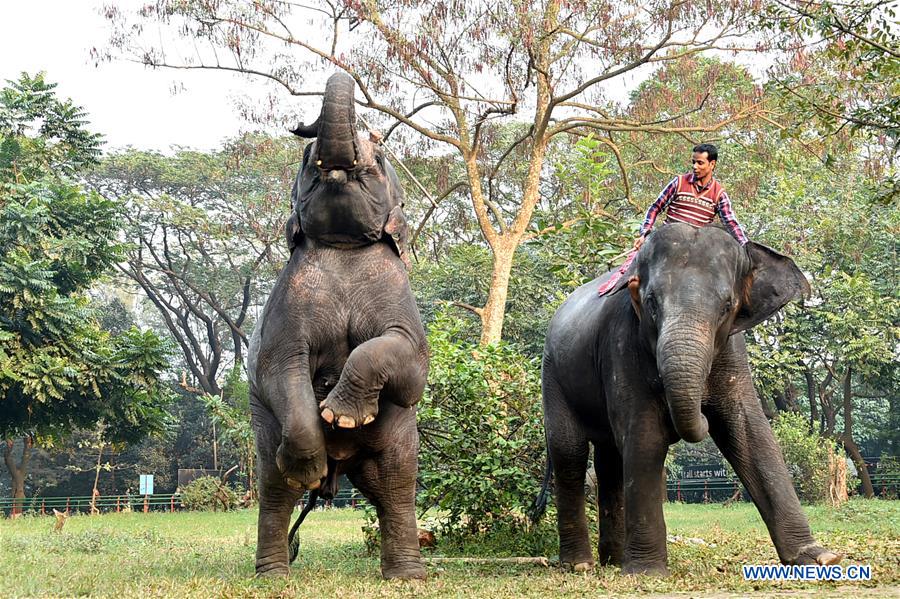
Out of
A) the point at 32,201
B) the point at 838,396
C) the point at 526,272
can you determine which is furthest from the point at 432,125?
the point at 838,396

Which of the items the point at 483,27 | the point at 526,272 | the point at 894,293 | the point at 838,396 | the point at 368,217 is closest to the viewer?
the point at 368,217

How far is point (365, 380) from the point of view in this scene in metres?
5.87

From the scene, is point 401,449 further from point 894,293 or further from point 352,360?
point 894,293

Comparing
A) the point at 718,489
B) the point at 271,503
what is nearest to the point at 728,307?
the point at 271,503

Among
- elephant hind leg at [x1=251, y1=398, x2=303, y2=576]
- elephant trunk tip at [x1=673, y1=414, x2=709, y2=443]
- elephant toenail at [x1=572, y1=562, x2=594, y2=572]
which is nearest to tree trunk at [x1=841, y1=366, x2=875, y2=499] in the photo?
elephant toenail at [x1=572, y1=562, x2=594, y2=572]

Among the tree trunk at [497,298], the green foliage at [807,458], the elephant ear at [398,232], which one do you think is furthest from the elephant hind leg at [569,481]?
the green foliage at [807,458]

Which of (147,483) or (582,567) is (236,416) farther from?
(582,567)

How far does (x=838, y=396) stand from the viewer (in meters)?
34.8

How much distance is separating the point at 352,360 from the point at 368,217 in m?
1.04

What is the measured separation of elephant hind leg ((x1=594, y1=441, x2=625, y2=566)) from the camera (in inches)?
325

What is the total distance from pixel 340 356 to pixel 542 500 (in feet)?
12.7

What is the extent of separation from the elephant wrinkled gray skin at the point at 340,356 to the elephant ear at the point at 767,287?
2169 millimetres

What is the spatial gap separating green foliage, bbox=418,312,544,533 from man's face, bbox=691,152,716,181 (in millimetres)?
3546

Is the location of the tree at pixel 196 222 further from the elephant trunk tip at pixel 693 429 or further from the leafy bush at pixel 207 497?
the elephant trunk tip at pixel 693 429
